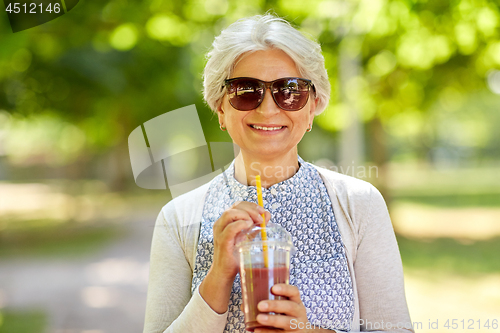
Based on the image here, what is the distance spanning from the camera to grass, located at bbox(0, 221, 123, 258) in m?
11.4

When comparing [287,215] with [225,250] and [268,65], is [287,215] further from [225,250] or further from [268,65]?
[268,65]

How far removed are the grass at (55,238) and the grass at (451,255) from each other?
7.12 m

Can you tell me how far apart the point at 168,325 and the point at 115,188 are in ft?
50.0

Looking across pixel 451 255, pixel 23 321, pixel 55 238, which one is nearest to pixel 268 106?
pixel 23 321

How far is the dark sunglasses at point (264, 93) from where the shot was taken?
174 cm

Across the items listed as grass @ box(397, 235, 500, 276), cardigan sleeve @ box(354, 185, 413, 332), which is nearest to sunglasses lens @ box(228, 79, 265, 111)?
cardigan sleeve @ box(354, 185, 413, 332)

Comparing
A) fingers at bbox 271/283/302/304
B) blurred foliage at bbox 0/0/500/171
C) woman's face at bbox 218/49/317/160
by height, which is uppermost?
blurred foliage at bbox 0/0/500/171

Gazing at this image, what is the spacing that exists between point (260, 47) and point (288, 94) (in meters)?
0.21

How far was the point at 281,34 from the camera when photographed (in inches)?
69.7

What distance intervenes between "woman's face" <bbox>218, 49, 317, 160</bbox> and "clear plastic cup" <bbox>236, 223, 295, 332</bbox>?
404 millimetres

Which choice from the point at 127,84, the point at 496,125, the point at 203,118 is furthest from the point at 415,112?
the point at 496,125

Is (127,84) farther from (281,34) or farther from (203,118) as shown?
(281,34)

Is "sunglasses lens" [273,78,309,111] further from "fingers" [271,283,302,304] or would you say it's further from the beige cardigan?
"fingers" [271,283,302,304]

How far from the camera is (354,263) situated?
176 cm
